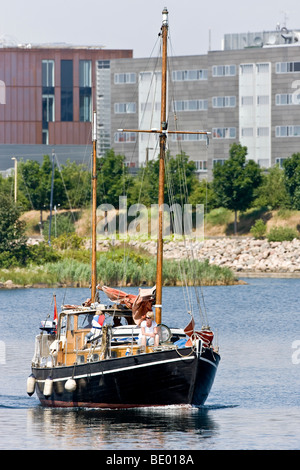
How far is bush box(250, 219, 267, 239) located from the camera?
11422cm

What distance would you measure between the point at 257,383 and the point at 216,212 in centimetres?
8079

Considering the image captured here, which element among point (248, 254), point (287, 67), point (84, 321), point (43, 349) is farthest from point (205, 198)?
point (84, 321)

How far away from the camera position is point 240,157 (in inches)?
4823

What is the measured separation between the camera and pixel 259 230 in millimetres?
114562

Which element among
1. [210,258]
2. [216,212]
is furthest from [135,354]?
[216,212]

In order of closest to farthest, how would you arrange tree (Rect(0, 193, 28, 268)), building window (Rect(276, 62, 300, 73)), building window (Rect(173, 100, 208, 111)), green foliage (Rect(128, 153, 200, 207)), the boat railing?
the boat railing → tree (Rect(0, 193, 28, 268)) → green foliage (Rect(128, 153, 200, 207)) → building window (Rect(276, 62, 300, 73)) → building window (Rect(173, 100, 208, 111))

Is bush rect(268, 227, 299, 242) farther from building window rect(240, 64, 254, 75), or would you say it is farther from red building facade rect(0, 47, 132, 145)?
red building facade rect(0, 47, 132, 145)

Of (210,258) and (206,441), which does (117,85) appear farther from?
(206,441)

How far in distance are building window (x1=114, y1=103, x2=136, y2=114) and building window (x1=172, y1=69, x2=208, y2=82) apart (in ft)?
25.7

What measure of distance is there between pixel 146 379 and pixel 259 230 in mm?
82303

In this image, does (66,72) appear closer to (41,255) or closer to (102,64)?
(102,64)

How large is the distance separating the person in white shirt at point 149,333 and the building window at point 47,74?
425 ft

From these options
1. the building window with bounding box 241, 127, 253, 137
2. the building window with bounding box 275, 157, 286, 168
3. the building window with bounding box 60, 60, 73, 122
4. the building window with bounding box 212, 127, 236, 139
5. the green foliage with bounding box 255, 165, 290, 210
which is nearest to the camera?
the green foliage with bounding box 255, 165, 290, 210

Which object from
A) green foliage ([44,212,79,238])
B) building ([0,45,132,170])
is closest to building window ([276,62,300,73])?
green foliage ([44,212,79,238])
